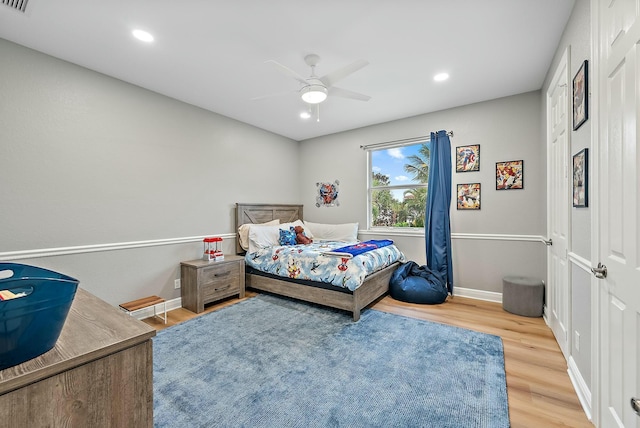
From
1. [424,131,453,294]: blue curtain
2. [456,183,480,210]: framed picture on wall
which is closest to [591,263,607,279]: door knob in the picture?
[424,131,453,294]: blue curtain

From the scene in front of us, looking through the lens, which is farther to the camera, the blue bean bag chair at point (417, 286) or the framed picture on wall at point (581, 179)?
the blue bean bag chair at point (417, 286)

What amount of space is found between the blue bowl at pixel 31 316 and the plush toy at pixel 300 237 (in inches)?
140

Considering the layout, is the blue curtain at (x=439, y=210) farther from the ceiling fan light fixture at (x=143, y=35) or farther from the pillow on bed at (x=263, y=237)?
the ceiling fan light fixture at (x=143, y=35)

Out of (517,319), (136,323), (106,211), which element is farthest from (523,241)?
(106,211)

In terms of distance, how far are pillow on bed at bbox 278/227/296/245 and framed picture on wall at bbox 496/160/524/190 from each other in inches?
115

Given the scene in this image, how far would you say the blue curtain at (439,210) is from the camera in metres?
3.70

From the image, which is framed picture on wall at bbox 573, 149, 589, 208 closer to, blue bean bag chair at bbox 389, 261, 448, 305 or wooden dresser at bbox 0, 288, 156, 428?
blue bean bag chair at bbox 389, 261, 448, 305

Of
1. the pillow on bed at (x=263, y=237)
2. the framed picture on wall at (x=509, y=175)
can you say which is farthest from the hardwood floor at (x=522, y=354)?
the framed picture on wall at (x=509, y=175)

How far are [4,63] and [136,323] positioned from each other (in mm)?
2908

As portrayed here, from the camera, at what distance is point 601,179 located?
144cm

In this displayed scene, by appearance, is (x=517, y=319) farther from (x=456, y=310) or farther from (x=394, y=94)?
(x=394, y=94)

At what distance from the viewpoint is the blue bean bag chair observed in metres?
3.50

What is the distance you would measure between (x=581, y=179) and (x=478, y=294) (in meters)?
2.36

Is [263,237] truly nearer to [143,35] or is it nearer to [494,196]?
[143,35]
